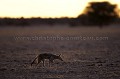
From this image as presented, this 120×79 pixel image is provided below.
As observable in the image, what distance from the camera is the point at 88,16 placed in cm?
8606

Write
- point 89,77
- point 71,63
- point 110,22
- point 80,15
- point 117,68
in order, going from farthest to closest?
1. point 80,15
2. point 110,22
3. point 71,63
4. point 117,68
5. point 89,77

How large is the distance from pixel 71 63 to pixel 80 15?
239ft

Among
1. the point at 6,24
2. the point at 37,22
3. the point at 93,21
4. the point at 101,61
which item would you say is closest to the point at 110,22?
the point at 93,21

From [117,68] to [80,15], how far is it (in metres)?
74.4

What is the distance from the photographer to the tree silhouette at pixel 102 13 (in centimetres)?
8219

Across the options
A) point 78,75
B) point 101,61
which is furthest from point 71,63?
point 78,75

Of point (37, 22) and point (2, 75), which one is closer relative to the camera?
point (2, 75)

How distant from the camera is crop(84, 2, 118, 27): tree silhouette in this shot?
82.2 metres

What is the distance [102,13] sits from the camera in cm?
8281

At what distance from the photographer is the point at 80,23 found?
94.6 m

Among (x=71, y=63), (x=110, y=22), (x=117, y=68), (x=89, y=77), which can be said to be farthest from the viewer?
(x=110, y=22)

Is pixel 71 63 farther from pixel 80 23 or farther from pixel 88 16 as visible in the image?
pixel 80 23

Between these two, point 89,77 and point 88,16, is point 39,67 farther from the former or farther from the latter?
point 88,16

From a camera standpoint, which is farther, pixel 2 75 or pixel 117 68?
pixel 117 68
